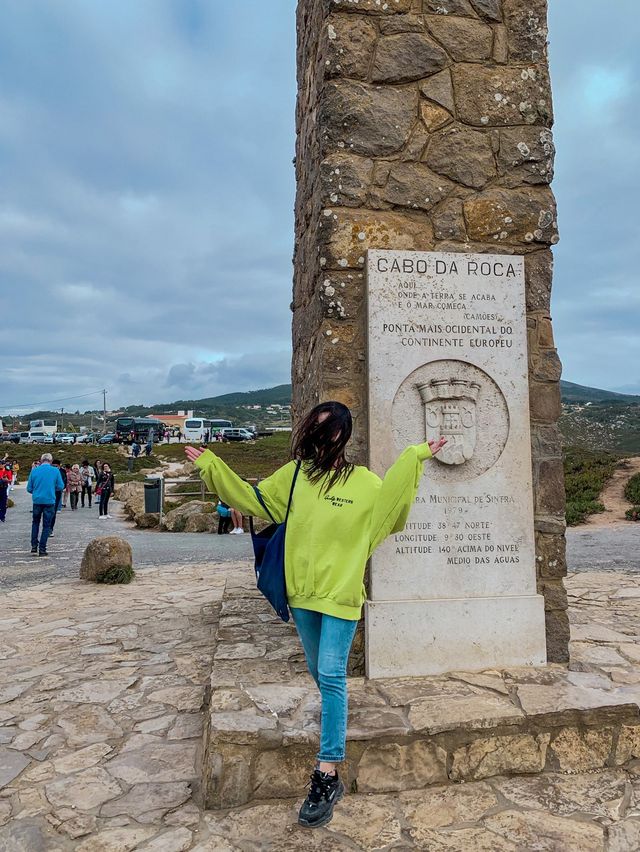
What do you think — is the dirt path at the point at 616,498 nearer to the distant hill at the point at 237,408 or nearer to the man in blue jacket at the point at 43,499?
the man in blue jacket at the point at 43,499

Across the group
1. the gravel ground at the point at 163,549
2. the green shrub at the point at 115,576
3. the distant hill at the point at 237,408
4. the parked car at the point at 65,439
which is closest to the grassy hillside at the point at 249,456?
the parked car at the point at 65,439

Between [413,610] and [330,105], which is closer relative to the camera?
[413,610]

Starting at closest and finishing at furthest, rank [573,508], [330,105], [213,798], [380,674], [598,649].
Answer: [213,798], [380,674], [330,105], [598,649], [573,508]

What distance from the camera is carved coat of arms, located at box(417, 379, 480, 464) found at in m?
3.70

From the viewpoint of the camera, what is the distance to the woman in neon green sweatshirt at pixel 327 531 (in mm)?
2574

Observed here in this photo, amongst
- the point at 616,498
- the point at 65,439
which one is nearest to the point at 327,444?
the point at 616,498

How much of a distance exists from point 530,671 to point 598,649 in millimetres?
848

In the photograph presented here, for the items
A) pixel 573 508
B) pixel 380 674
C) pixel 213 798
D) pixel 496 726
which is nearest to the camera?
pixel 213 798

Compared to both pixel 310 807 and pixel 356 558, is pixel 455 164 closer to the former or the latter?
pixel 356 558

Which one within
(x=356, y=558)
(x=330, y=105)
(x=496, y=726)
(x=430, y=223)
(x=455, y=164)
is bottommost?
(x=496, y=726)

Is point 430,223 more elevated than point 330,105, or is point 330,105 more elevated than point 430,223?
point 330,105

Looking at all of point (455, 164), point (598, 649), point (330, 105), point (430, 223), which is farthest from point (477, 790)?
point (330, 105)

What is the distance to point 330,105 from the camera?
12.8ft

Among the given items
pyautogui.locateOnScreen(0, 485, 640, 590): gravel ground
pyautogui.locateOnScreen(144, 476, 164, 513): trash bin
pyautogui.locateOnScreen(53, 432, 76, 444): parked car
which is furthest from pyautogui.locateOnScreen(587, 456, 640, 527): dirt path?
pyautogui.locateOnScreen(53, 432, 76, 444): parked car
